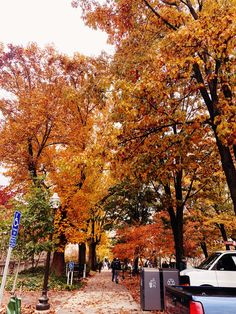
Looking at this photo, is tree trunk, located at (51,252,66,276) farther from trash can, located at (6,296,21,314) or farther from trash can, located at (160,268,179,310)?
trash can, located at (6,296,21,314)

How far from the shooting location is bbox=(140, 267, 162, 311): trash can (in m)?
9.22

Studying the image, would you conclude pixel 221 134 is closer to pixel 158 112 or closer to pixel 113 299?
pixel 158 112

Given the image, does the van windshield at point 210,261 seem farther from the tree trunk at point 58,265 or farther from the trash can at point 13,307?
the tree trunk at point 58,265

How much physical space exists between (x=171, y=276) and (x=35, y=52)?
51.9 ft

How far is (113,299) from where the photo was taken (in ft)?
40.2

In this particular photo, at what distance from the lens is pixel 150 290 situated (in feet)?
30.7

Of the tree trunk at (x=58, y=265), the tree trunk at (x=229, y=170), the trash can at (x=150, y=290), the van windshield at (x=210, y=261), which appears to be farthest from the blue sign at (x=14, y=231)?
the tree trunk at (x=58, y=265)

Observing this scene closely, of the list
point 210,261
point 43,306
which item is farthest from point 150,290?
point 43,306

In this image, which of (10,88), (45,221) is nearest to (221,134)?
(45,221)

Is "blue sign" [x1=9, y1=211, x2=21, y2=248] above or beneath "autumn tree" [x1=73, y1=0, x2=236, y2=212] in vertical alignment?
beneath

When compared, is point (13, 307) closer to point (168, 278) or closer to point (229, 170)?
point (168, 278)

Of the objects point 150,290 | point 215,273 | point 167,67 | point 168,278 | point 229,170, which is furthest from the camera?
point 215,273

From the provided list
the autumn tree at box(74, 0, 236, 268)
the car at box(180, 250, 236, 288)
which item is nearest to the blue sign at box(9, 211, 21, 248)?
the autumn tree at box(74, 0, 236, 268)

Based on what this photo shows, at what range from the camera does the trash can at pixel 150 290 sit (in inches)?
363
